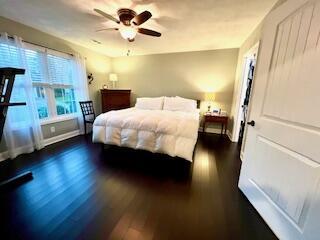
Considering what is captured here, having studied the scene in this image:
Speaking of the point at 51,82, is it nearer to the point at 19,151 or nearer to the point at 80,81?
the point at 80,81

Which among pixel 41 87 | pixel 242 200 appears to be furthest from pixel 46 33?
pixel 242 200

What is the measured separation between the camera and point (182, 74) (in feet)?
14.5

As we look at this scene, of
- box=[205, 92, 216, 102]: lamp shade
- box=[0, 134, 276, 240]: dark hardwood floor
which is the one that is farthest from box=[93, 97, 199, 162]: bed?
box=[205, 92, 216, 102]: lamp shade

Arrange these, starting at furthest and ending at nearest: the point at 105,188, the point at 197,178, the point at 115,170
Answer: the point at 115,170 → the point at 197,178 → the point at 105,188

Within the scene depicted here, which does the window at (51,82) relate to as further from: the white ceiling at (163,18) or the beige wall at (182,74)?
the beige wall at (182,74)

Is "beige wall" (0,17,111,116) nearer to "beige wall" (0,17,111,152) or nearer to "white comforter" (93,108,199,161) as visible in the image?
"beige wall" (0,17,111,152)

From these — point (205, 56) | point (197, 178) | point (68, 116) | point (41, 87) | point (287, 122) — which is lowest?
point (197, 178)

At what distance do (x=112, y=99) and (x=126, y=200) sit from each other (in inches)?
136

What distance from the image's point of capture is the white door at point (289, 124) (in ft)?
3.27

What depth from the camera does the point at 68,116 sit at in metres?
3.71

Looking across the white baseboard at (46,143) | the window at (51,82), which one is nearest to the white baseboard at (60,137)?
the white baseboard at (46,143)

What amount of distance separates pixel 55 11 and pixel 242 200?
3.57 meters

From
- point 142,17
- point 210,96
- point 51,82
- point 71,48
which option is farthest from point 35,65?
point 210,96

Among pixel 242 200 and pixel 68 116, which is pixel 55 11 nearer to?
pixel 68 116
